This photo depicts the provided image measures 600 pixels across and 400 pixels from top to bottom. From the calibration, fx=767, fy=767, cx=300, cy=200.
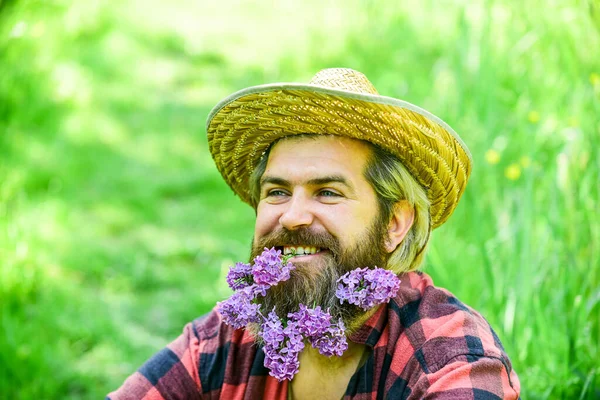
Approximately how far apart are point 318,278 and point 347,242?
17 centimetres

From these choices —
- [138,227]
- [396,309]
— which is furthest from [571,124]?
[138,227]

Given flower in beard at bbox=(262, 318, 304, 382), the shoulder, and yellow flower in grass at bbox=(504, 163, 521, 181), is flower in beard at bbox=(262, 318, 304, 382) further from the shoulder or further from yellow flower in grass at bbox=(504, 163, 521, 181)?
yellow flower in grass at bbox=(504, 163, 521, 181)

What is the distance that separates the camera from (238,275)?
108 inches

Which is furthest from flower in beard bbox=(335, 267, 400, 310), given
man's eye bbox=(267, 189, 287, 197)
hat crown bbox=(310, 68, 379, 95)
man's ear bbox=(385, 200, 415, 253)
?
hat crown bbox=(310, 68, 379, 95)

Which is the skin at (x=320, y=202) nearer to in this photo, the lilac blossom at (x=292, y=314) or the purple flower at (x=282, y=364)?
the lilac blossom at (x=292, y=314)

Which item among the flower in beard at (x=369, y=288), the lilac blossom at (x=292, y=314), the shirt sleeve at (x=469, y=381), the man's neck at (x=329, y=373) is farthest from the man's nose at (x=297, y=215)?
the shirt sleeve at (x=469, y=381)

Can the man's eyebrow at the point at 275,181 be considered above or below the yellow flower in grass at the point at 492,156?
below

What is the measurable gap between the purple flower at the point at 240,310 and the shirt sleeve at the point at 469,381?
610mm

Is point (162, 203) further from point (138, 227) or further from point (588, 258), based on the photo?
point (588, 258)

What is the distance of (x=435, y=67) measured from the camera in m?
5.86

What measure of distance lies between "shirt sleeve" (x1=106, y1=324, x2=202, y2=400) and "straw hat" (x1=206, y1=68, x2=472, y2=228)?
87 centimetres

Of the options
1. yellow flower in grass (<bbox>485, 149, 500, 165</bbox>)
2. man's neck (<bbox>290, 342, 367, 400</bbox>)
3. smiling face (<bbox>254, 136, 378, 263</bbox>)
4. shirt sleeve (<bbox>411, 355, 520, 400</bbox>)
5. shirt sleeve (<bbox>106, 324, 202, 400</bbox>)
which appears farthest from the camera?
yellow flower in grass (<bbox>485, 149, 500, 165</bbox>)

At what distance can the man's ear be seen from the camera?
9.74 feet

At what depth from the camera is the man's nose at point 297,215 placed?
2.71 m
